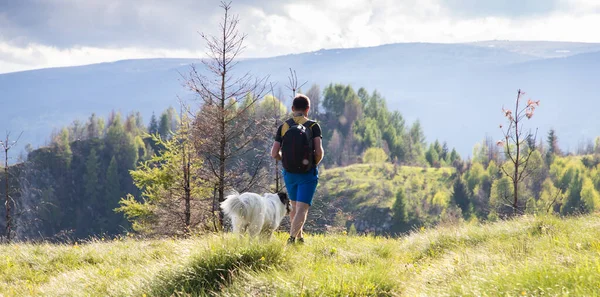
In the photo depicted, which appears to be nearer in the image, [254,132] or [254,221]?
[254,221]

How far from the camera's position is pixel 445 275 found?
4770 mm

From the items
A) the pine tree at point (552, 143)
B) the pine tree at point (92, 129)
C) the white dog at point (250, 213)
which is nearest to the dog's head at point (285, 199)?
the white dog at point (250, 213)

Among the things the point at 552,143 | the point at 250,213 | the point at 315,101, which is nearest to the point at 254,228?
the point at 250,213

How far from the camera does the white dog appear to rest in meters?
7.07

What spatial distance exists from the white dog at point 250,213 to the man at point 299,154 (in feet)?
1.36

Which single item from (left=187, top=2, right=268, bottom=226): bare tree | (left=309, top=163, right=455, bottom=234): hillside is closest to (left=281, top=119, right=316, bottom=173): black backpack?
(left=187, top=2, right=268, bottom=226): bare tree

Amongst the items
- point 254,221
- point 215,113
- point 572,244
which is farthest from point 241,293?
point 215,113

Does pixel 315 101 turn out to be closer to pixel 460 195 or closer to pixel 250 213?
pixel 460 195

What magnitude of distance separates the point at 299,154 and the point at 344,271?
2.62 meters

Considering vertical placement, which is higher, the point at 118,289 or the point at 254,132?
the point at 254,132

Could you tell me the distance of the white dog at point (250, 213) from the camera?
7.07 metres

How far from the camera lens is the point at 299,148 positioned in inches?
278

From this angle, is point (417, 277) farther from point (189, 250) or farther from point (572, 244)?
point (189, 250)

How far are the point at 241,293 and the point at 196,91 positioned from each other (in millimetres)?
9289
